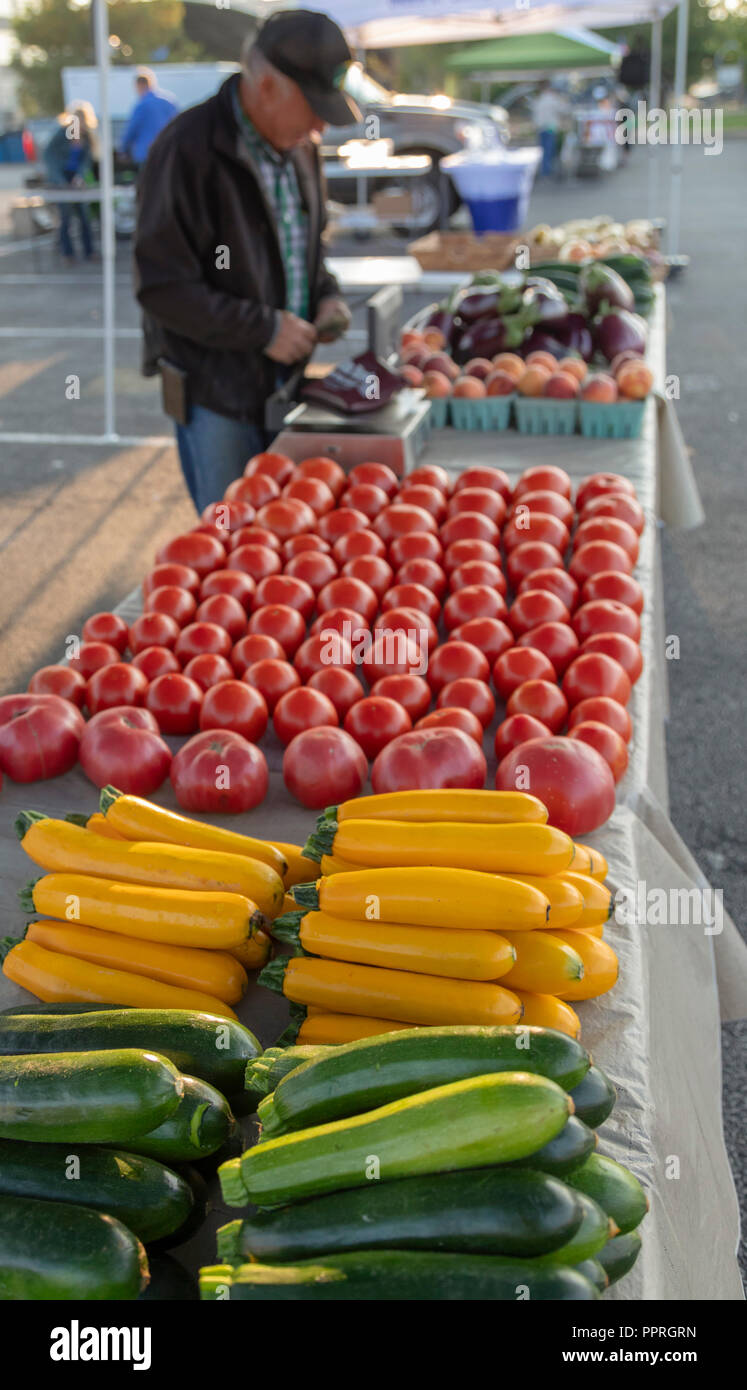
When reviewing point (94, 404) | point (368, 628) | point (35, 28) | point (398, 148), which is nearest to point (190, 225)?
point (368, 628)

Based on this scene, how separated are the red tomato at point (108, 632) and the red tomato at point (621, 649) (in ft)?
3.80

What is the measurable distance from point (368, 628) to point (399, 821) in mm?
1062

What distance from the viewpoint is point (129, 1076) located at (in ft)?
4.27

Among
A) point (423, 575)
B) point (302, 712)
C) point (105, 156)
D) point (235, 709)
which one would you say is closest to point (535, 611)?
point (423, 575)

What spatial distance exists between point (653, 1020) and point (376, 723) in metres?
0.83

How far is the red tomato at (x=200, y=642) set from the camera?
108 inches

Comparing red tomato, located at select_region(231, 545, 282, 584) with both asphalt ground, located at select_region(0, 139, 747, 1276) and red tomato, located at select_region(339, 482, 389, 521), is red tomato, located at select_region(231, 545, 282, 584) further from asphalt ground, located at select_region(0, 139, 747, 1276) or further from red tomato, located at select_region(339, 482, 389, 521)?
asphalt ground, located at select_region(0, 139, 747, 1276)

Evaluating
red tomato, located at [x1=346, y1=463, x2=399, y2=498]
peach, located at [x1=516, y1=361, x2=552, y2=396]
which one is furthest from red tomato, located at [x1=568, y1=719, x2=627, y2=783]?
peach, located at [x1=516, y1=361, x2=552, y2=396]

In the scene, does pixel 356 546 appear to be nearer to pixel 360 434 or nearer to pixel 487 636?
pixel 487 636

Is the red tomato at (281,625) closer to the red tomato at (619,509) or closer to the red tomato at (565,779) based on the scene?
the red tomato at (565,779)

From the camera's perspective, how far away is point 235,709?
247cm

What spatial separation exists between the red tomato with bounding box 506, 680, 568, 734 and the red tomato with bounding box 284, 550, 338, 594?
31.3 inches

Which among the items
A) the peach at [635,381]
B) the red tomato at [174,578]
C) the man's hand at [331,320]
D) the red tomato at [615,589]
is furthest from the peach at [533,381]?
the red tomato at [174,578]
